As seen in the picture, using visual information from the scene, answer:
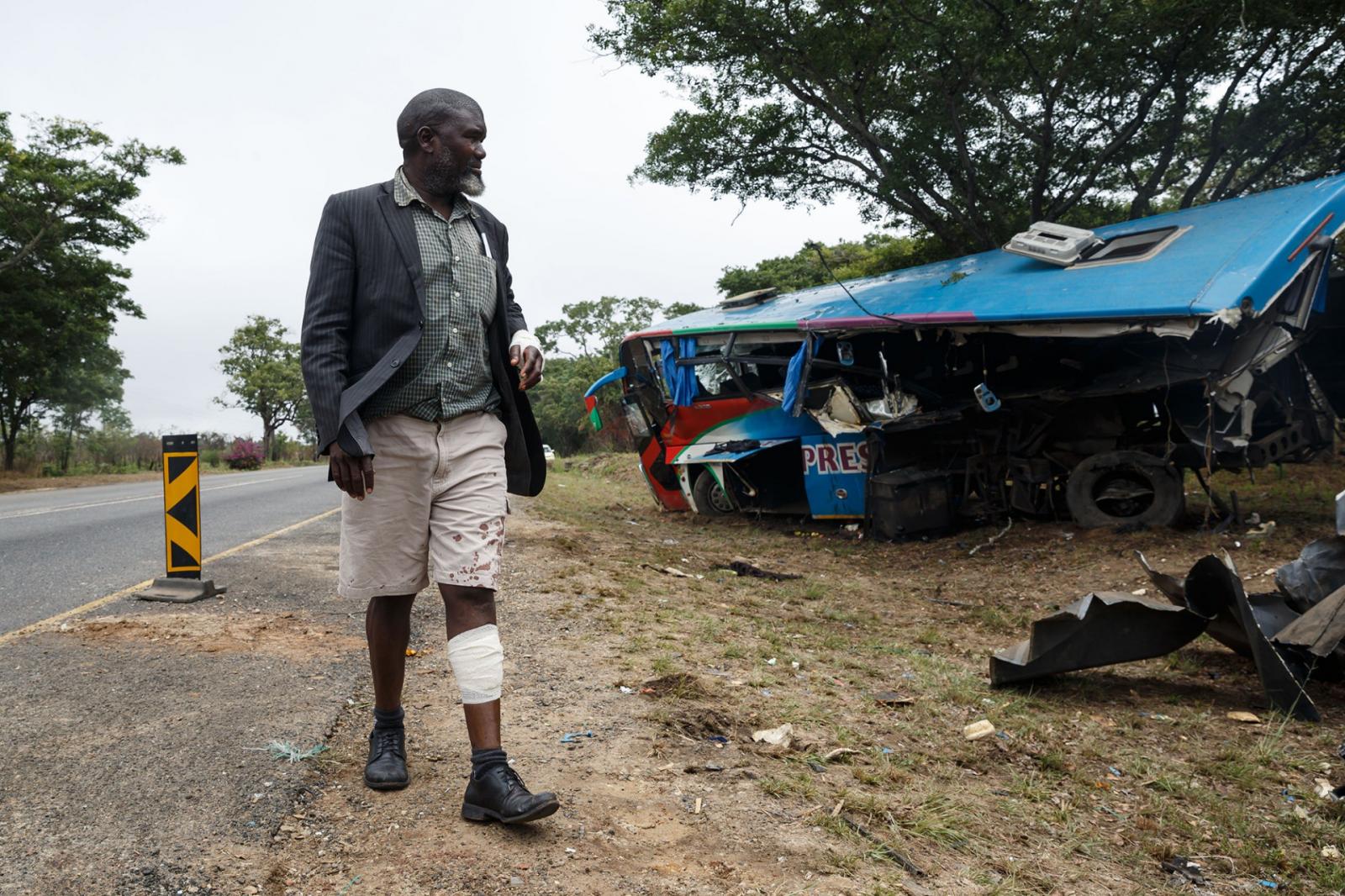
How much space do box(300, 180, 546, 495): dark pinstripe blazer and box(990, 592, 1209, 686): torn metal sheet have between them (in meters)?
3.17

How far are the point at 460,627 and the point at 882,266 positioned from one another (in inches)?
728

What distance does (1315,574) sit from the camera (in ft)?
14.7

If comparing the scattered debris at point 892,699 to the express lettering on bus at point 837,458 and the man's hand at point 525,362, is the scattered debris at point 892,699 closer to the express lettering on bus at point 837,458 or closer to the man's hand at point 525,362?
the man's hand at point 525,362

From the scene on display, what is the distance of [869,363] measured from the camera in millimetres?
10414

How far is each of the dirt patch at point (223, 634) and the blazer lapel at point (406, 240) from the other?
227 cm

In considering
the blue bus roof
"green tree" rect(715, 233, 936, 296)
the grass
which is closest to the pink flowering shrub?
"green tree" rect(715, 233, 936, 296)

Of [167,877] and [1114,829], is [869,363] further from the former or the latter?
[167,877]

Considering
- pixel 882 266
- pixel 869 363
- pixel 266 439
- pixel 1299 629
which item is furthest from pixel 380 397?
pixel 266 439

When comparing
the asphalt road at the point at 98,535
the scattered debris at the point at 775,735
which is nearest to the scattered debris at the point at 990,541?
the scattered debris at the point at 775,735

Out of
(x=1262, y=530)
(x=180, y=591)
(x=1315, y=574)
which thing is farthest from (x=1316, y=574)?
(x=180, y=591)

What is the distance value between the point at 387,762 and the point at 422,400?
3.48 ft

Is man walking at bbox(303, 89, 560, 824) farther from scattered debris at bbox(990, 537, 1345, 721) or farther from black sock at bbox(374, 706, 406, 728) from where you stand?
scattered debris at bbox(990, 537, 1345, 721)

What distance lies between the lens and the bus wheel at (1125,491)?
8.18m

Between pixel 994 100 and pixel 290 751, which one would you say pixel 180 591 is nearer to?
pixel 290 751
